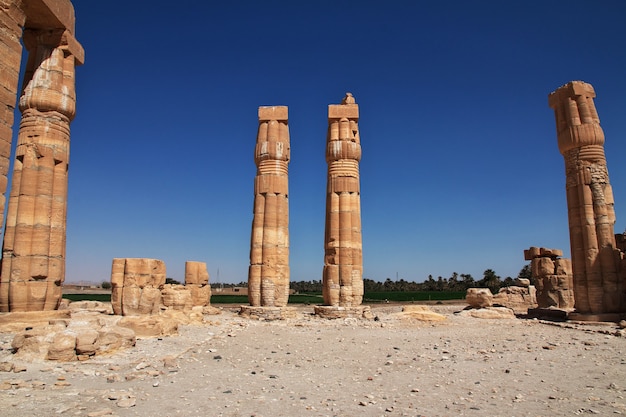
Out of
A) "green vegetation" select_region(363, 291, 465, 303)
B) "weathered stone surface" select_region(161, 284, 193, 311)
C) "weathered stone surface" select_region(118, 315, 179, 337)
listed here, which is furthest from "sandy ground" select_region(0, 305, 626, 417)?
"green vegetation" select_region(363, 291, 465, 303)

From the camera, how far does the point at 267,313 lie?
17.7 meters

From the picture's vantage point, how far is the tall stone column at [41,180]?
442 inches

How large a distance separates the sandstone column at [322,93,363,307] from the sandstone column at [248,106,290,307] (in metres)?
1.92

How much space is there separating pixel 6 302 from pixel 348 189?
1312 centimetres

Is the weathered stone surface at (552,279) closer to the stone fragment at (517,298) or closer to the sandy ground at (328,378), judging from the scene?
the stone fragment at (517,298)

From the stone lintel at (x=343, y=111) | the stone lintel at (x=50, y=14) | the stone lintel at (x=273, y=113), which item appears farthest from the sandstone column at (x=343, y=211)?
the stone lintel at (x=50, y=14)

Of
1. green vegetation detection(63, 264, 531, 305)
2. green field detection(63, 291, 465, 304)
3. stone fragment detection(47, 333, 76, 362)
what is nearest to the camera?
stone fragment detection(47, 333, 76, 362)

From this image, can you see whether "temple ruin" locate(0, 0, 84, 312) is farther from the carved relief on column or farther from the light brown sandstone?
the light brown sandstone

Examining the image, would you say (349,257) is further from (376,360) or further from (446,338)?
(376,360)

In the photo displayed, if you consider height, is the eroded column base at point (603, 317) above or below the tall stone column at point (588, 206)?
below

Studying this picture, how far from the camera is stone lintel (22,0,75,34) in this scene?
11062mm

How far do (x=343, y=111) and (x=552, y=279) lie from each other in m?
14.5

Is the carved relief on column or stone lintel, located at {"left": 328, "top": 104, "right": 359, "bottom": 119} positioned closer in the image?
the carved relief on column

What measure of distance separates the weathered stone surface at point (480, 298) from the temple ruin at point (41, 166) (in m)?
19.4
